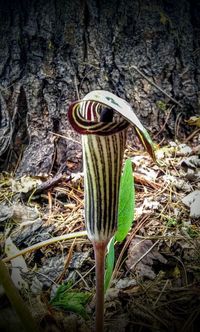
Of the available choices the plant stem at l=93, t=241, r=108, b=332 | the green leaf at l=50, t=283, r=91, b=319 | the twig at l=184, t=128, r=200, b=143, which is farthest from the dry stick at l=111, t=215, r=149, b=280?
the twig at l=184, t=128, r=200, b=143

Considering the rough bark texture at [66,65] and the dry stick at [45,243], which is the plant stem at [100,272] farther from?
the rough bark texture at [66,65]

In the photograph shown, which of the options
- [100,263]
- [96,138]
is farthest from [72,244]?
[96,138]

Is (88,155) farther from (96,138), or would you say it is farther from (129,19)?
(129,19)

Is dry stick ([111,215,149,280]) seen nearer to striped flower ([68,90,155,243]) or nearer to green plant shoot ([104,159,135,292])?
green plant shoot ([104,159,135,292])

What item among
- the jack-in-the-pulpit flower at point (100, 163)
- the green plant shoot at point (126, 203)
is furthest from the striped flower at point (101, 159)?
the green plant shoot at point (126, 203)

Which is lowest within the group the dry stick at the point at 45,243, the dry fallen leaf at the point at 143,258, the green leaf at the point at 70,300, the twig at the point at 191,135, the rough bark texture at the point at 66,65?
the green leaf at the point at 70,300
